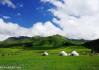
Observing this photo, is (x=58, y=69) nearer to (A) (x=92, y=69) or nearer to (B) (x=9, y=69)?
(A) (x=92, y=69)

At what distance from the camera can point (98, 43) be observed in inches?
7101

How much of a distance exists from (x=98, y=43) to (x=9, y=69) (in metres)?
152

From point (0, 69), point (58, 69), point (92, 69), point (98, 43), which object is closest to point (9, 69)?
point (0, 69)

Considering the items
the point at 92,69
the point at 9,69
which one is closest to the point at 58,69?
the point at 92,69

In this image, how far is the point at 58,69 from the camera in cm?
3638

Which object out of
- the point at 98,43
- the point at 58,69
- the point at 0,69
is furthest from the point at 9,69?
the point at 98,43

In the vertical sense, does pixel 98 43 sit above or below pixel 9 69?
above

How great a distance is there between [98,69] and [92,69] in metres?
0.95

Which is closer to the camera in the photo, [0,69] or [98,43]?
[0,69]

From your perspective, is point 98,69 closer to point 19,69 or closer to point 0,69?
point 19,69

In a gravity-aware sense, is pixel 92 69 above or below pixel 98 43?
below

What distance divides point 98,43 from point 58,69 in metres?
149

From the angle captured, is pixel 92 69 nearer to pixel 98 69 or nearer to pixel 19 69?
pixel 98 69

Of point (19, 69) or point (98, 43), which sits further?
point (98, 43)
